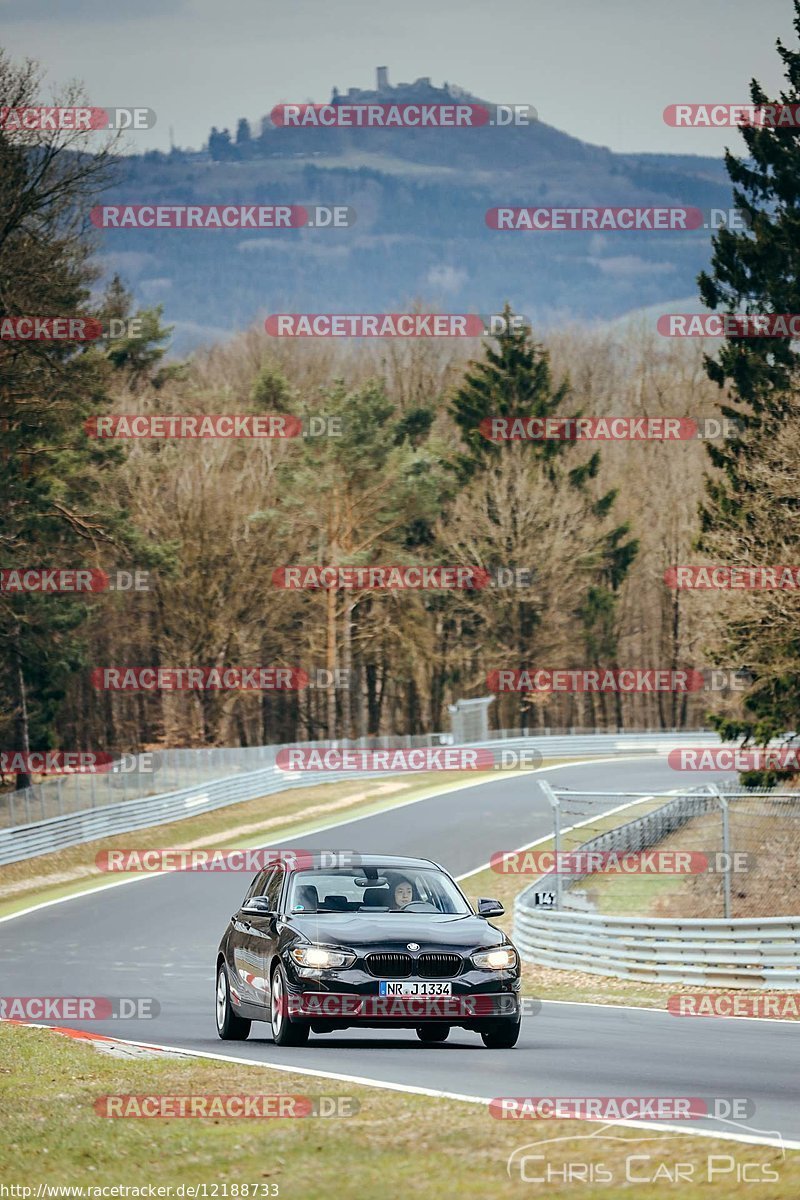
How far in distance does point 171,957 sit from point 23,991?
15.9ft

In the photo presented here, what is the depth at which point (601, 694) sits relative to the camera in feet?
298

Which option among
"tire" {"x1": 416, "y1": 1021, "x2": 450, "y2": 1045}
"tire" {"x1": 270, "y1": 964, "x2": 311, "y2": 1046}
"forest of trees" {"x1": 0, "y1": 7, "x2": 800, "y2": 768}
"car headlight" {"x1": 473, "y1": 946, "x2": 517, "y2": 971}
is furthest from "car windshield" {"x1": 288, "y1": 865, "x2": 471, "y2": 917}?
"forest of trees" {"x1": 0, "y1": 7, "x2": 800, "y2": 768}

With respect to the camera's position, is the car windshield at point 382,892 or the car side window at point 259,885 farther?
the car side window at point 259,885

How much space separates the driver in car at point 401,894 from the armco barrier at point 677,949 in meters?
7.42

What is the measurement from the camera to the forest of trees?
41031 millimetres

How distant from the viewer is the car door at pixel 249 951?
13.8m

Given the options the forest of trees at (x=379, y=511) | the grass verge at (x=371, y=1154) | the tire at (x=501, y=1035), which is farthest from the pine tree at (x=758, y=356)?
the grass verge at (x=371, y=1154)

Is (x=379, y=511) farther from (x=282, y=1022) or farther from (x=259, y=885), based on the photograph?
(x=282, y=1022)

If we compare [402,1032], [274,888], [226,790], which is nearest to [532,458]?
[226,790]

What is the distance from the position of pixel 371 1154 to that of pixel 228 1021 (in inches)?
264

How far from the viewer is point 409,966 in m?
12.6

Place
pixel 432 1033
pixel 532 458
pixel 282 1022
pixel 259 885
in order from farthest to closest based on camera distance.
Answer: pixel 532 458 → pixel 259 885 → pixel 432 1033 → pixel 282 1022

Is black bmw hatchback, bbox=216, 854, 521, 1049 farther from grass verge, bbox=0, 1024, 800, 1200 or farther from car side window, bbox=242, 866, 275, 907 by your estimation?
grass verge, bbox=0, 1024, 800, 1200

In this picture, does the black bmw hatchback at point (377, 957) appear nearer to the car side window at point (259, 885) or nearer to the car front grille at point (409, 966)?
the car front grille at point (409, 966)
